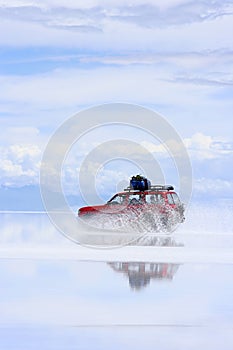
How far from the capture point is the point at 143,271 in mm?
13000

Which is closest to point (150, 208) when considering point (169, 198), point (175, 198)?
point (169, 198)

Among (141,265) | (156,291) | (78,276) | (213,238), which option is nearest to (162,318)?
(156,291)

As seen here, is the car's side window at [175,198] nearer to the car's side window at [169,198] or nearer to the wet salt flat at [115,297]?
the car's side window at [169,198]

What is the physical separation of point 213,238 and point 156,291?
11981 mm

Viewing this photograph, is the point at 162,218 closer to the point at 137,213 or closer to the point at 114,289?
the point at 137,213

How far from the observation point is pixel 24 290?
10367mm

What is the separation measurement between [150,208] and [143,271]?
10580mm

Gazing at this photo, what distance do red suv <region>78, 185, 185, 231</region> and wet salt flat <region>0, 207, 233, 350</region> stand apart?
5700mm

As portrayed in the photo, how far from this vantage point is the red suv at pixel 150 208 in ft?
77.4

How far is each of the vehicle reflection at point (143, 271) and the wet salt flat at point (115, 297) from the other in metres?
0.02

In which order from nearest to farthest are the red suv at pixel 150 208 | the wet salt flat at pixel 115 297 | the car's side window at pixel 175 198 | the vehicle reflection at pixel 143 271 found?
the wet salt flat at pixel 115 297, the vehicle reflection at pixel 143 271, the red suv at pixel 150 208, the car's side window at pixel 175 198

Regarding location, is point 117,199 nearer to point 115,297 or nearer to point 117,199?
point 117,199

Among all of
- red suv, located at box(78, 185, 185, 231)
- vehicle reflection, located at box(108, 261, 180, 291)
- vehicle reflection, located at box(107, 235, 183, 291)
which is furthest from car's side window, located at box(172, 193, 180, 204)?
vehicle reflection, located at box(108, 261, 180, 291)

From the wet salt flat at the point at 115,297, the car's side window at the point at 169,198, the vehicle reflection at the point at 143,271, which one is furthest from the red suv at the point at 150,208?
the vehicle reflection at the point at 143,271
